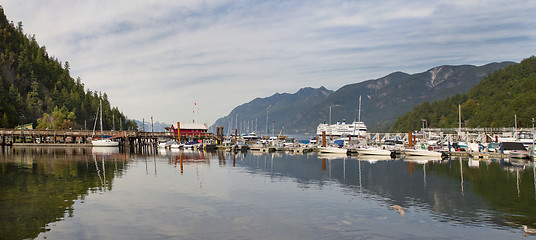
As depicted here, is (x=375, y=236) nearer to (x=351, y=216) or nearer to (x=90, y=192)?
(x=351, y=216)

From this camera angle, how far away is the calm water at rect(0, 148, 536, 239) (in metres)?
25.5

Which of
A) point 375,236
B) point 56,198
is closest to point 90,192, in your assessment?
point 56,198

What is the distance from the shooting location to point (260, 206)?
1331 inches

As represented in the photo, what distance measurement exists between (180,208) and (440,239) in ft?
61.1

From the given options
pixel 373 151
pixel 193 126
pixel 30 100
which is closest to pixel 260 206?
pixel 373 151

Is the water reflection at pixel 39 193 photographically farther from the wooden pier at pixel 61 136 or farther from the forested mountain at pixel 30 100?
the forested mountain at pixel 30 100

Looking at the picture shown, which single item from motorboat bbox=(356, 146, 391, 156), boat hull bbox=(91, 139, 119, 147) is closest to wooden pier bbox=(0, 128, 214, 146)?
boat hull bbox=(91, 139, 119, 147)

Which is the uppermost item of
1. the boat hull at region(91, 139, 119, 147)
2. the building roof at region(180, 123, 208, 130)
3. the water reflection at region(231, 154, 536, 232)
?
the building roof at region(180, 123, 208, 130)

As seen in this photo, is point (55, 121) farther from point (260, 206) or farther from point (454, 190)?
point (454, 190)

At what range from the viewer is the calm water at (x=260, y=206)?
2552 cm

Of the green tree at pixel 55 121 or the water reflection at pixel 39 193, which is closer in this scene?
the water reflection at pixel 39 193

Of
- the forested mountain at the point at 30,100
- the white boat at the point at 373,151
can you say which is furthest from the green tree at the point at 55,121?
the white boat at the point at 373,151

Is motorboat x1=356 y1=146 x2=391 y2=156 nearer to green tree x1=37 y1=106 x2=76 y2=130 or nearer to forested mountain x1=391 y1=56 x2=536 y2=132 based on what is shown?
forested mountain x1=391 y1=56 x2=536 y2=132

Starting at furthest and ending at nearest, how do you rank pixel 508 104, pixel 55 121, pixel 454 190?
pixel 55 121
pixel 508 104
pixel 454 190
